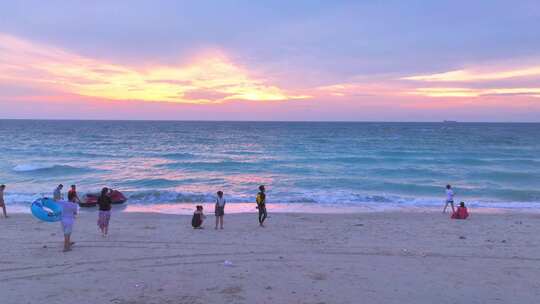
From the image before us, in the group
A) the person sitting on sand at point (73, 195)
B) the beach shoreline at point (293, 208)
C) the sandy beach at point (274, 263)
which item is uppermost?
the person sitting on sand at point (73, 195)

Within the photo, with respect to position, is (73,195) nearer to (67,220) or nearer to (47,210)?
(47,210)

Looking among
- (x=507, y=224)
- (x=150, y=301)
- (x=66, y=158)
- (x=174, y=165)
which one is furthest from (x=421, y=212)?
(x=66, y=158)

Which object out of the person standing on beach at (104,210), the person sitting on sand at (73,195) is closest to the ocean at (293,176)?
the person sitting on sand at (73,195)

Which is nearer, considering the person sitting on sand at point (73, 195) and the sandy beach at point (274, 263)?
the sandy beach at point (274, 263)

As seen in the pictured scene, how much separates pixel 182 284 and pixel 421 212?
1218 cm

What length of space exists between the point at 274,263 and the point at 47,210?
6.72 meters

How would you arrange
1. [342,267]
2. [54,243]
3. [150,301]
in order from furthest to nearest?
[54,243] → [342,267] → [150,301]

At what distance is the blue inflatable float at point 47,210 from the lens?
11.2 meters

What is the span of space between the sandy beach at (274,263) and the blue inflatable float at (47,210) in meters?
0.51

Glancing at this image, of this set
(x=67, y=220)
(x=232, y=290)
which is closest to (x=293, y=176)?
(x=67, y=220)

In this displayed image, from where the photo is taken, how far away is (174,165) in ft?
110

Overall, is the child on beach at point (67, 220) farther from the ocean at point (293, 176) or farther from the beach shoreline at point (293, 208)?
the ocean at point (293, 176)

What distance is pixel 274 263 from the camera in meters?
8.78

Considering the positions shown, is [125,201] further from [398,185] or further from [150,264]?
[398,185]
